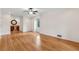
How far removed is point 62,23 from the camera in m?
1.80

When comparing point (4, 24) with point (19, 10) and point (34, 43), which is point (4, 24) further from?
point (34, 43)

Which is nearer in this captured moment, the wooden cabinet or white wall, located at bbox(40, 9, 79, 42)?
white wall, located at bbox(40, 9, 79, 42)

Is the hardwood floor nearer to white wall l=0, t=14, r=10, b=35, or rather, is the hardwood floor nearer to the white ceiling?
white wall l=0, t=14, r=10, b=35

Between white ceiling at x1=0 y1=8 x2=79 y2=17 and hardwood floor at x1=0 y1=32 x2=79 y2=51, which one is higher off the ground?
white ceiling at x1=0 y1=8 x2=79 y2=17

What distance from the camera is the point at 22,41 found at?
177 cm

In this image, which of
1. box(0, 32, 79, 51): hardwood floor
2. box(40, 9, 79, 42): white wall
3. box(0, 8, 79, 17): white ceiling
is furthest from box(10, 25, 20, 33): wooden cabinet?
box(40, 9, 79, 42): white wall

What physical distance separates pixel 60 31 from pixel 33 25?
1.90 ft

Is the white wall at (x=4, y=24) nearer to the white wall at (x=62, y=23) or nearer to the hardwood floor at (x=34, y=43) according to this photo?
the hardwood floor at (x=34, y=43)

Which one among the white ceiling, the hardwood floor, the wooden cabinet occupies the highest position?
the white ceiling

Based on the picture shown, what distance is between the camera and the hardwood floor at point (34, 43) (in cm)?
166

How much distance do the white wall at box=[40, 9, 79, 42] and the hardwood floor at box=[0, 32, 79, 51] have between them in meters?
0.13

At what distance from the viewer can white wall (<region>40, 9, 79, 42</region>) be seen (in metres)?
1.71
